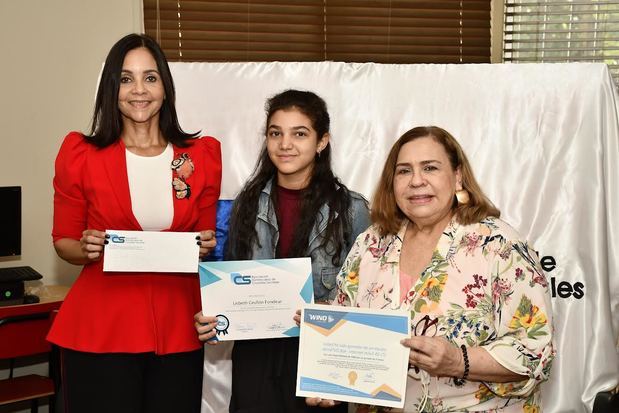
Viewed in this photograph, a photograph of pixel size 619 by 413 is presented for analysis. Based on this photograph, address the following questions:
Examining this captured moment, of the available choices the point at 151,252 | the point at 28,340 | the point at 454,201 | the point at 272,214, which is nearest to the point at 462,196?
the point at 454,201

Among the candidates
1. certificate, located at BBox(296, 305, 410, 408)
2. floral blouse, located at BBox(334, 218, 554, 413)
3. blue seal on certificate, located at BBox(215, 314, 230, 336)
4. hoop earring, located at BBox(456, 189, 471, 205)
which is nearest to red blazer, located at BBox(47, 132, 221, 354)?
blue seal on certificate, located at BBox(215, 314, 230, 336)

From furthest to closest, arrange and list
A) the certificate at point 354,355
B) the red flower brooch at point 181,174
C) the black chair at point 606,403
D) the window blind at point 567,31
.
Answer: the window blind at point 567,31, the black chair at point 606,403, the red flower brooch at point 181,174, the certificate at point 354,355

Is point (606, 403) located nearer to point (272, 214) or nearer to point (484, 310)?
point (484, 310)

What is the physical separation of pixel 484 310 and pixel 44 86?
280 centimetres

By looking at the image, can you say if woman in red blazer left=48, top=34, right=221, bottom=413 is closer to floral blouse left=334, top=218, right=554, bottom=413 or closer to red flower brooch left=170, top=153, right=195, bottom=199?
red flower brooch left=170, top=153, right=195, bottom=199

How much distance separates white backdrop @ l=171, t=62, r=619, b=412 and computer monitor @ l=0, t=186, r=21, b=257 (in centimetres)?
121

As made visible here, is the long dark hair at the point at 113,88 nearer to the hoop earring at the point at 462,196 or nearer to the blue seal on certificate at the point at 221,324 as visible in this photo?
the blue seal on certificate at the point at 221,324

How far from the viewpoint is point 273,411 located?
2.11 metres

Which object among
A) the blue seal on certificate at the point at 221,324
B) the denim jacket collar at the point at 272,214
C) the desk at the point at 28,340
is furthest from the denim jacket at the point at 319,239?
the desk at the point at 28,340

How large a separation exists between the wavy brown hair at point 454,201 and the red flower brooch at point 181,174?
0.55m

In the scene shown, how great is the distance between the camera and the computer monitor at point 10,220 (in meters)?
3.47

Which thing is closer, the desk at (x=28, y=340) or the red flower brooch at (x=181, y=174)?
the red flower brooch at (x=181, y=174)

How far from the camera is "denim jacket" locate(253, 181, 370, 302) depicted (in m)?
2.17

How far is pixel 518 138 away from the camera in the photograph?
106 inches
